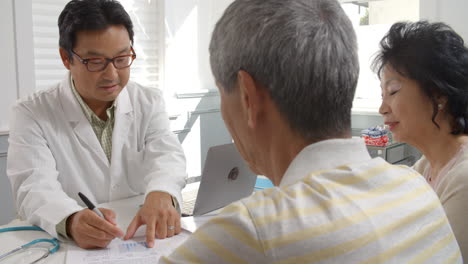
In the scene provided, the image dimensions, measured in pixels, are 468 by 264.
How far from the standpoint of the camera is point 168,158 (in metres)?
1.97

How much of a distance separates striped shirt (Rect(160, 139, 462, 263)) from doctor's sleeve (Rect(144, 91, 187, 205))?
1.00 metres

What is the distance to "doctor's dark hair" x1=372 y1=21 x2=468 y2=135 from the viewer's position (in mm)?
1396

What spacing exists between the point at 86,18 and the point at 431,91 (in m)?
1.27

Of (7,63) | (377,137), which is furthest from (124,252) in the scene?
(377,137)

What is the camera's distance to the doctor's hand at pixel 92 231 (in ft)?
4.37

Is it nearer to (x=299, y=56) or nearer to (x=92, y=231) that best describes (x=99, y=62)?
(x=92, y=231)

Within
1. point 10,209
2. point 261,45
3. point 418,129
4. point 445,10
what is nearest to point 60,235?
point 261,45

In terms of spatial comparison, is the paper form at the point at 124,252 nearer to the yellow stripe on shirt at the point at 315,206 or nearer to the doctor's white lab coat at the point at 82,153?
the doctor's white lab coat at the point at 82,153

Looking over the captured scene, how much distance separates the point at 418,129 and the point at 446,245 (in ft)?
2.32

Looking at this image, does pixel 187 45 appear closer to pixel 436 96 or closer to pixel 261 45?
pixel 436 96

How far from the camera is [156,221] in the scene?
1.48 metres

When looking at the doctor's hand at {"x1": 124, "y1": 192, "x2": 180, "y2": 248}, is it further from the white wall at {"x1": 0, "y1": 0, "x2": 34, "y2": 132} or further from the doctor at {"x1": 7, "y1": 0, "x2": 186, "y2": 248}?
the white wall at {"x1": 0, "y1": 0, "x2": 34, "y2": 132}

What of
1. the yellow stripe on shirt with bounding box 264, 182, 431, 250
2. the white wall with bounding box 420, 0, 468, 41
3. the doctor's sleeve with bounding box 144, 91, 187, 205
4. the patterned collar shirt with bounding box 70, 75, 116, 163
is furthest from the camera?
the white wall with bounding box 420, 0, 468, 41

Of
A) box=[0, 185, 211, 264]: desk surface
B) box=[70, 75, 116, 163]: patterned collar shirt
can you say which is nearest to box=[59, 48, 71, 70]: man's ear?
box=[70, 75, 116, 163]: patterned collar shirt
